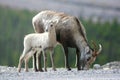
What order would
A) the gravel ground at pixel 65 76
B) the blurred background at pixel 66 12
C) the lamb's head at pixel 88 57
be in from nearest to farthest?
the gravel ground at pixel 65 76 < the lamb's head at pixel 88 57 < the blurred background at pixel 66 12

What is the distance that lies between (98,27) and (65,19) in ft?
147

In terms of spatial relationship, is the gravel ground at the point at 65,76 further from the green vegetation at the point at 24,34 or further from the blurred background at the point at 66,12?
the green vegetation at the point at 24,34

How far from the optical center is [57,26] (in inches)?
1139

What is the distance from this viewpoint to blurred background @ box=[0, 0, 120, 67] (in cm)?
6461

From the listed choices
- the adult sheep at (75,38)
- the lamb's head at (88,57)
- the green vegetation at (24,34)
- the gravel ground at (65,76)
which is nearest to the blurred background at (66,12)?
the green vegetation at (24,34)

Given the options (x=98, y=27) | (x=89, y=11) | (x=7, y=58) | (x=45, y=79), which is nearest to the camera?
(x=45, y=79)

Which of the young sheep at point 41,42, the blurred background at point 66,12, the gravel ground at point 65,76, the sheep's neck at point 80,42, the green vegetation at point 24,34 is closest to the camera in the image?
the gravel ground at point 65,76

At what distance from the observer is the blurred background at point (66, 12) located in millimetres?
64606

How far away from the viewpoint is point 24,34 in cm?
6731

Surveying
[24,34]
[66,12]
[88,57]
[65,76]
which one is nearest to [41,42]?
[88,57]

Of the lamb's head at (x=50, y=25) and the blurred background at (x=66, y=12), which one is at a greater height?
the lamb's head at (x=50, y=25)

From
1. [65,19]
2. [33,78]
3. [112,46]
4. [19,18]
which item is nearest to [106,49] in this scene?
[112,46]

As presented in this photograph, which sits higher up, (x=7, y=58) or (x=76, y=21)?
(x=76, y=21)

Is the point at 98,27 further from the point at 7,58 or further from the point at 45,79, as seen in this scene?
the point at 45,79
